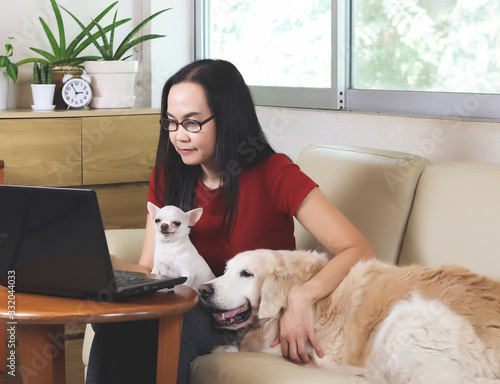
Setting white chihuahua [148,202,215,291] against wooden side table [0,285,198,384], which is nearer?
wooden side table [0,285,198,384]

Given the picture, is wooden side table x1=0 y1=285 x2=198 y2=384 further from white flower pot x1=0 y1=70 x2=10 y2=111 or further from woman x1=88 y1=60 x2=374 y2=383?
white flower pot x1=0 y1=70 x2=10 y2=111

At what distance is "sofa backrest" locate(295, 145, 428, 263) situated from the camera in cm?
188

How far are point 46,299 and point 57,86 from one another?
2.15 m

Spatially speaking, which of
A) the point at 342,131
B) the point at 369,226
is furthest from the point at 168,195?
the point at 342,131

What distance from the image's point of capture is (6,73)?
3.09 metres

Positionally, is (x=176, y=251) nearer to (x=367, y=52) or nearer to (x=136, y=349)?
(x=136, y=349)

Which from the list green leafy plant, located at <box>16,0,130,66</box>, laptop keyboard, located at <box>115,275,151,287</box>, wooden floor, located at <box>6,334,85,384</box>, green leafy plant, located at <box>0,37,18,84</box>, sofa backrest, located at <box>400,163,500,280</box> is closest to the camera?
laptop keyboard, located at <box>115,275,151,287</box>

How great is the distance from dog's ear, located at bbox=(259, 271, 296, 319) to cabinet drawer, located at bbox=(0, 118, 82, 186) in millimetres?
1712

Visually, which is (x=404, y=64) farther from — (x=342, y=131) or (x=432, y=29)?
(x=342, y=131)

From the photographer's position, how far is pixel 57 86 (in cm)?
321

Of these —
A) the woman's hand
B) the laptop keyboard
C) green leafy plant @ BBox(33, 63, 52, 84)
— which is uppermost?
green leafy plant @ BBox(33, 63, 52, 84)

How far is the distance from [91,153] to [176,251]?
1567mm

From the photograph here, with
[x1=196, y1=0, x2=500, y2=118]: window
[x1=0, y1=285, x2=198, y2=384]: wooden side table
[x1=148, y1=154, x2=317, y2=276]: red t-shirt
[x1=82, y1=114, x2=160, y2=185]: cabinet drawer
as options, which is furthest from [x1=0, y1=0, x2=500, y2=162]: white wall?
[x1=0, y1=285, x2=198, y2=384]: wooden side table

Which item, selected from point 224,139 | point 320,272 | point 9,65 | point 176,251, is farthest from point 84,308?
point 9,65
